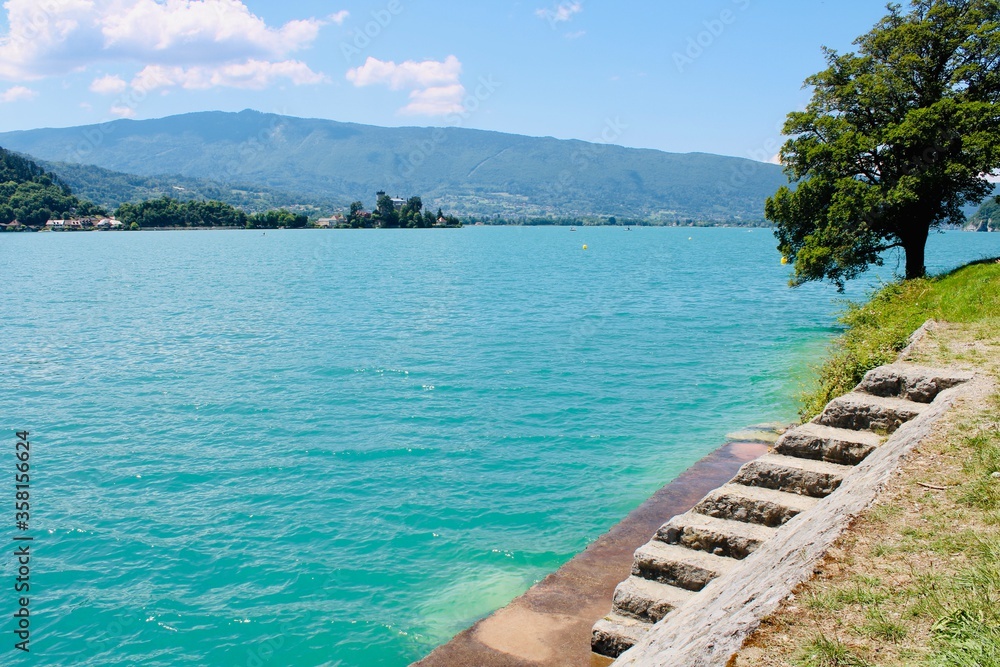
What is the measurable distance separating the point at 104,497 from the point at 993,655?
18086 mm

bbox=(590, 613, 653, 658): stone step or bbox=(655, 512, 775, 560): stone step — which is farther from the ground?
bbox=(655, 512, 775, 560): stone step

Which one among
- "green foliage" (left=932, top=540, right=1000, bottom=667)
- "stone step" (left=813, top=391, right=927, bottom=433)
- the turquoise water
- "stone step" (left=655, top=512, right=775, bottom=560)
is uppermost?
"green foliage" (left=932, top=540, right=1000, bottom=667)

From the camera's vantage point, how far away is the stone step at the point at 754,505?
30.5ft

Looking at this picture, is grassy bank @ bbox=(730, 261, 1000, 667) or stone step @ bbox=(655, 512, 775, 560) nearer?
grassy bank @ bbox=(730, 261, 1000, 667)

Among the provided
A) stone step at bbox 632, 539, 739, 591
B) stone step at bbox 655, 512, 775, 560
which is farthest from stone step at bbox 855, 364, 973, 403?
stone step at bbox 632, 539, 739, 591

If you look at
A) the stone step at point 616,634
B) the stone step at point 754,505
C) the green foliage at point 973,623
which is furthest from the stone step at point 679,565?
the green foliage at point 973,623

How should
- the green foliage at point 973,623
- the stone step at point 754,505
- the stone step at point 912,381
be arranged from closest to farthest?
the green foliage at point 973,623 < the stone step at point 754,505 < the stone step at point 912,381

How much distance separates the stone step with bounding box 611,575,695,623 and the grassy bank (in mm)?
3098

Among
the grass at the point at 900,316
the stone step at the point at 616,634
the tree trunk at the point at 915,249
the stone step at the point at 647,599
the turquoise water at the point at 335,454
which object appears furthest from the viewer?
the tree trunk at the point at 915,249

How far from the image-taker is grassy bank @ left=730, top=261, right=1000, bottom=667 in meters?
4.40

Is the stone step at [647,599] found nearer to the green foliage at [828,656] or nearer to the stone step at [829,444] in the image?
the stone step at [829,444]

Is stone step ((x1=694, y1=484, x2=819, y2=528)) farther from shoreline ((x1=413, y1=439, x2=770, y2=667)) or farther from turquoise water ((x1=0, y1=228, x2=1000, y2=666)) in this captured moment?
turquoise water ((x1=0, y1=228, x2=1000, y2=666))

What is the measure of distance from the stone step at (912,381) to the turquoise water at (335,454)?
6.16 metres

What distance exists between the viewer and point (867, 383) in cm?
1212
